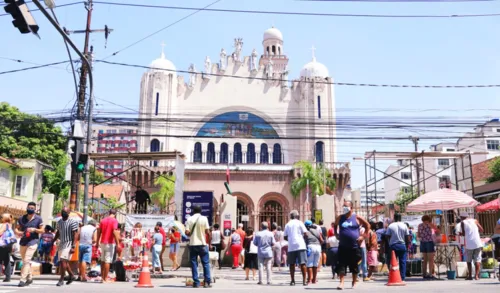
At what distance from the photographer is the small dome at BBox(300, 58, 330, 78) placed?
47.6m

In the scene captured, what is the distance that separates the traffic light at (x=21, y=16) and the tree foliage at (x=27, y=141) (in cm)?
2942

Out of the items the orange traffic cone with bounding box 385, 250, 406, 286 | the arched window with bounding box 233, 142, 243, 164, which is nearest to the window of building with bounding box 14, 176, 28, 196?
the arched window with bounding box 233, 142, 243, 164

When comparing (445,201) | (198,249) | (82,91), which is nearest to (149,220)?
(82,91)

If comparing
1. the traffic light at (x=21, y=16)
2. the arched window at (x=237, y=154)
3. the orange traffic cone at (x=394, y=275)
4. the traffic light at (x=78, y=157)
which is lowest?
the orange traffic cone at (x=394, y=275)

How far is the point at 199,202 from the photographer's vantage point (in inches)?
806

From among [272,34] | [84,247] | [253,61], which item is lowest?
[84,247]

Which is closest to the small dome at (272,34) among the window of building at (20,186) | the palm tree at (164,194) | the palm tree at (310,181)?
the palm tree at (310,181)

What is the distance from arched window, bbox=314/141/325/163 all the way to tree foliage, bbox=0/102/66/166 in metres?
23.0

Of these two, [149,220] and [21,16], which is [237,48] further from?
[21,16]

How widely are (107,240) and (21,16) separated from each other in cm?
525

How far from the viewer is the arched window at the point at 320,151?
141 feet

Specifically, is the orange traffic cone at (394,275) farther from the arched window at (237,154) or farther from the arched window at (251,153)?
the arched window at (251,153)

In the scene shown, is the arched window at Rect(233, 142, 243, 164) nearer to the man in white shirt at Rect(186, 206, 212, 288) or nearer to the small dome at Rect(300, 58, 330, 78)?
the small dome at Rect(300, 58, 330, 78)

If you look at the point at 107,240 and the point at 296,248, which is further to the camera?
the point at 107,240
